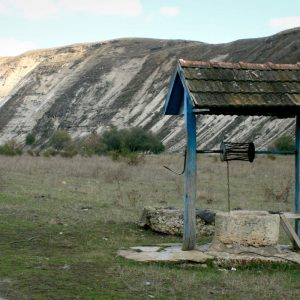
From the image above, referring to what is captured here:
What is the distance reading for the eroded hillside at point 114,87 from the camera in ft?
199

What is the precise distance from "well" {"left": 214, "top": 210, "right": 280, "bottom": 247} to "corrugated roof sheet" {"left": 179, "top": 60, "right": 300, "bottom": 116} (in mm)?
1644

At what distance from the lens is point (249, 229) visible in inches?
355

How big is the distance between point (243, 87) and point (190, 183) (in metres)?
1.71

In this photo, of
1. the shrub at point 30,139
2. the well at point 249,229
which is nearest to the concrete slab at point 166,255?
the well at point 249,229

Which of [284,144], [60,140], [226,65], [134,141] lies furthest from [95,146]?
[226,65]

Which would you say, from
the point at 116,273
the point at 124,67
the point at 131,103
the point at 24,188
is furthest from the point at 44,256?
the point at 124,67

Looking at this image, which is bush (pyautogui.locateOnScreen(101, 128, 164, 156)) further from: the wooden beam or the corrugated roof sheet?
the wooden beam

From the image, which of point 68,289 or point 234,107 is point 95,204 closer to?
point 234,107

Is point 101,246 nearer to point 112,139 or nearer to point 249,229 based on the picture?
point 249,229

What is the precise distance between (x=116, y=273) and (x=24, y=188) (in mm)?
11430

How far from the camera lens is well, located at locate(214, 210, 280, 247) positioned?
29.6 ft

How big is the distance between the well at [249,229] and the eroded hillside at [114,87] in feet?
141

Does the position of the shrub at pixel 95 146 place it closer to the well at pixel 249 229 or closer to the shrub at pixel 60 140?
the shrub at pixel 60 140

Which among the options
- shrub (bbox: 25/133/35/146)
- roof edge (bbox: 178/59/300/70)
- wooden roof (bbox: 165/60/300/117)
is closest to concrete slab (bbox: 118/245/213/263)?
wooden roof (bbox: 165/60/300/117)
